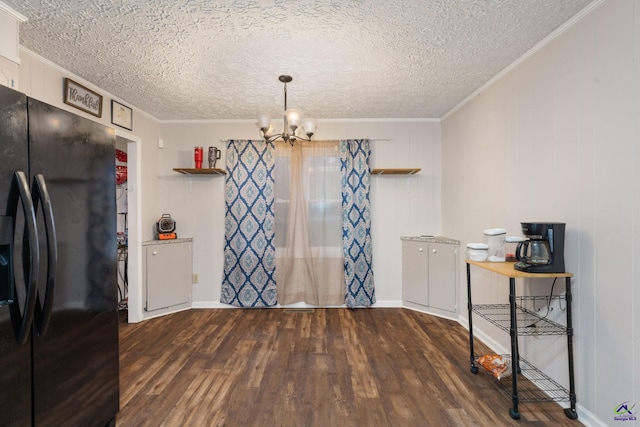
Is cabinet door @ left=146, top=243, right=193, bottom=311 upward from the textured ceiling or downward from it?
downward

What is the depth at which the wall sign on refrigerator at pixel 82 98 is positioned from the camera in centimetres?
239

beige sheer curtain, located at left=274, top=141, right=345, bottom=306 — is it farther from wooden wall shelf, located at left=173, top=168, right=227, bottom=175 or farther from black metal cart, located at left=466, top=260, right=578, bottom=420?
black metal cart, located at left=466, top=260, right=578, bottom=420

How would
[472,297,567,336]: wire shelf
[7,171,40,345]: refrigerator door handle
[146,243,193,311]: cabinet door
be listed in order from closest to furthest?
[7,171,40,345]: refrigerator door handle, [472,297,567,336]: wire shelf, [146,243,193,311]: cabinet door

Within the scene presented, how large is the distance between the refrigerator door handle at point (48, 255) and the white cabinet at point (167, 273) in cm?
230

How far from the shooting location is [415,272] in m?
3.55

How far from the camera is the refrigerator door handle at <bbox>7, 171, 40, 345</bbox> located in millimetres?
1095

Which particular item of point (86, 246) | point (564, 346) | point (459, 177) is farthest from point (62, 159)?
point (459, 177)

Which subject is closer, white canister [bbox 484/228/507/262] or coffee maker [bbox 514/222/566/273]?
coffee maker [bbox 514/222/566/273]

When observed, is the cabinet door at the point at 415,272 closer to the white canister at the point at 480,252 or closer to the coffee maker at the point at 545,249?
the white canister at the point at 480,252

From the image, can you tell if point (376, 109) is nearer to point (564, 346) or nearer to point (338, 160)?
point (338, 160)

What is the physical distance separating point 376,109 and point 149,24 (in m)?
2.37

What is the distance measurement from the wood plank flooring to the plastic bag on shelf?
9cm

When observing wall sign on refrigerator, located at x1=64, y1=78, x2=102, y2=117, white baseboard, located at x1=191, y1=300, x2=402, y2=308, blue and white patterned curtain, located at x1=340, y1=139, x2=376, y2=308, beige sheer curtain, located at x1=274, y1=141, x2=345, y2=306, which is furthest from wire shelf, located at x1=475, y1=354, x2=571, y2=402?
wall sign on refrigerator, located at x1=64, y1=78, x2=102, y2=117

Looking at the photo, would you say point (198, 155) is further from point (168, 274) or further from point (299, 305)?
point (299, 305)
